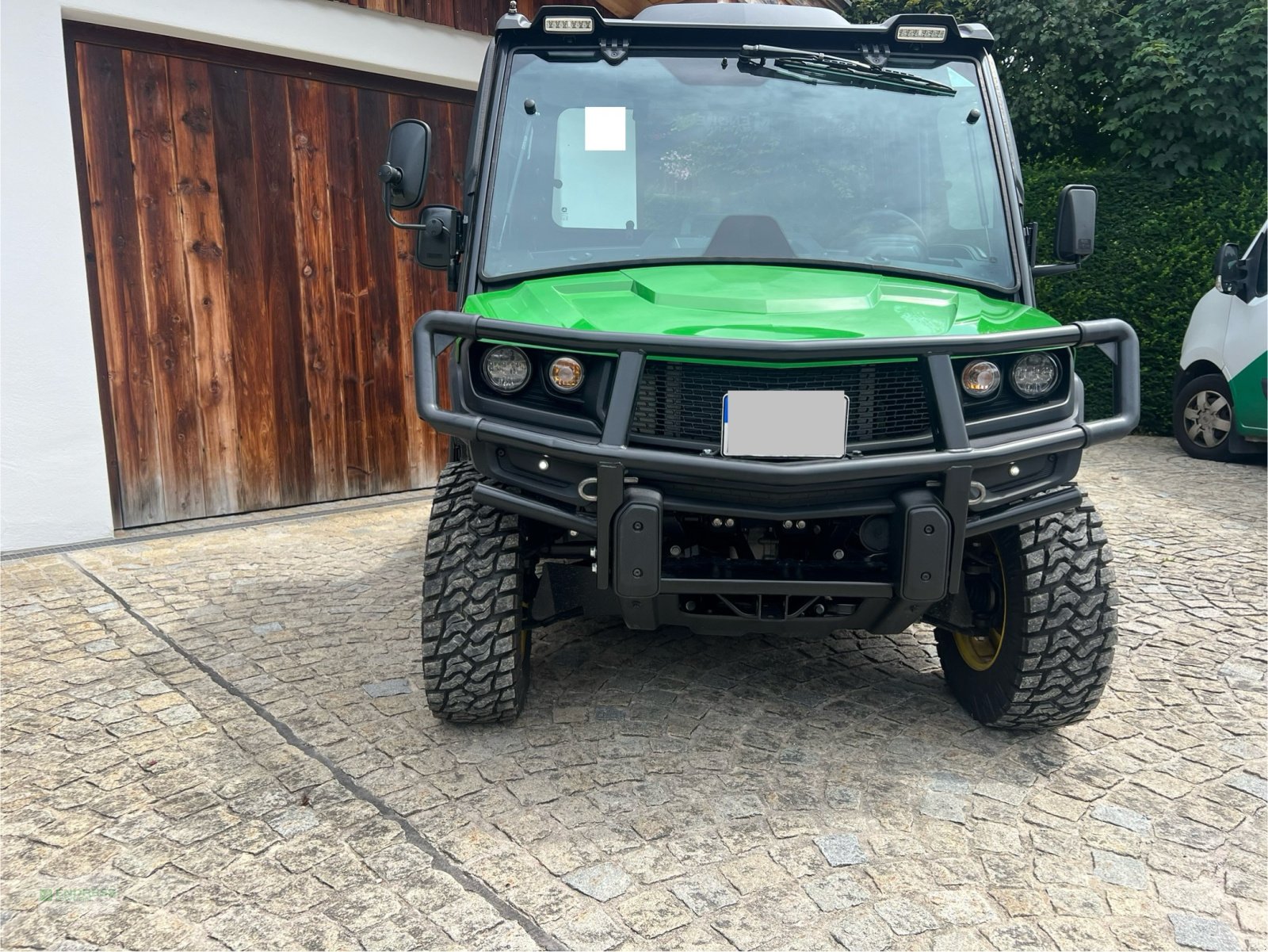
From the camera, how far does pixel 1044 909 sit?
90.8 inches

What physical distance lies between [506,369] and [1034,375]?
1541mm

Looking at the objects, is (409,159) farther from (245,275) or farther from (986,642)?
(245,275)

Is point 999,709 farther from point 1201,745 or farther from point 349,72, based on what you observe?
point 349,72

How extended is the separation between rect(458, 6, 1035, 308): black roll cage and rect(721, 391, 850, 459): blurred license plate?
1.24 meters

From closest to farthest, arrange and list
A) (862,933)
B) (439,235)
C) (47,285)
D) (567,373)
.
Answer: (862,933) < (567,373) < (439,235) < (47,285)

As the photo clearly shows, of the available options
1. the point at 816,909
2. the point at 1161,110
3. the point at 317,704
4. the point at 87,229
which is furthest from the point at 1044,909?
the point at 1161,110

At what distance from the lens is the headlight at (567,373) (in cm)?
273

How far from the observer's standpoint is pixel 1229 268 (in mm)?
7824

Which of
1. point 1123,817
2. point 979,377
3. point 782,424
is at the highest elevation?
point 979,377

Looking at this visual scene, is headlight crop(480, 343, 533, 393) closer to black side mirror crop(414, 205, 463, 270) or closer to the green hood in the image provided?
the green hood

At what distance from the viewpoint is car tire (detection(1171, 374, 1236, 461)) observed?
8492mm

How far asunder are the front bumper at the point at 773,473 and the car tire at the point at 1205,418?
22.5 ft

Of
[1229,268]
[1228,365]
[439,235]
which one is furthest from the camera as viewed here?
[1228,365]

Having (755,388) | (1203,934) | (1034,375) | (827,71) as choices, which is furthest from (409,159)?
(1203,934)
